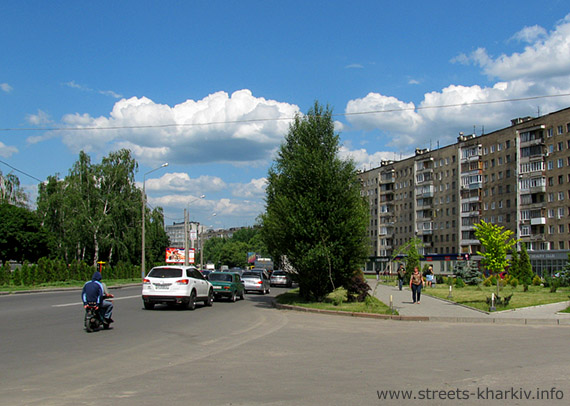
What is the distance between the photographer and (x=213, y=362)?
9945 mm

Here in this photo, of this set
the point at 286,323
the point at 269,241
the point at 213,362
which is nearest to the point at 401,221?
the point at 269,241

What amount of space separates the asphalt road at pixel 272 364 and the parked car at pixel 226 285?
1177cm

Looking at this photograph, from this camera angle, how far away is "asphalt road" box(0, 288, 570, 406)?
722cm

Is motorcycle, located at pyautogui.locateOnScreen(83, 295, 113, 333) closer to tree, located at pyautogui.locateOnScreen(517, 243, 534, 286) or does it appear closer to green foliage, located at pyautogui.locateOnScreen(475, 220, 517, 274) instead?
green foliage, located at pyautogui.locateOnScreen(475, 220, 517, 274)

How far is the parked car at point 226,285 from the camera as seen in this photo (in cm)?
2864

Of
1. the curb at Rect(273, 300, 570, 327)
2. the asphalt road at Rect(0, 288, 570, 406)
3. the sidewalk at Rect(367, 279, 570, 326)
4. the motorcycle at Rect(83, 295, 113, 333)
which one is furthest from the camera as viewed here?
the sidewalk at Rect(367, 279, 570, 326)

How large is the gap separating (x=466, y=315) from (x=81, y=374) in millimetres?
15868

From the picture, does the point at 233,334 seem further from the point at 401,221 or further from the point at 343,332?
the point at 401,221

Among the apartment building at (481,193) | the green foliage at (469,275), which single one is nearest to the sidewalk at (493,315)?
the green foliage at (469,275)

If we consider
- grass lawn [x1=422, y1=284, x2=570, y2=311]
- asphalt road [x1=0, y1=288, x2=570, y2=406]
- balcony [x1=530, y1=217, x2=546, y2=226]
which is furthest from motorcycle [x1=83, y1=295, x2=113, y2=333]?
balcony [x1=530, y1=217, x2=546, y2=226]

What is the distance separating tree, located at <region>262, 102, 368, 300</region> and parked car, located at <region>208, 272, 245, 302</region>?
3.87 meters

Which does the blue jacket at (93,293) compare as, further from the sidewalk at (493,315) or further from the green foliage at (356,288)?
the green foliage at (356,288)

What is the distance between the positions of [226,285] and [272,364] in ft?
62.8

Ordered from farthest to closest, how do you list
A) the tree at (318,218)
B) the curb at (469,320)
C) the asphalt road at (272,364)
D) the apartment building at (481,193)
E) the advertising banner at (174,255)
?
1. the apartment building at (481,193)
2. the advertising banner at (174,255)
3. the tree at (318,218)
4. the curb at (469,320)
5. the asphalt road at (272,364)
